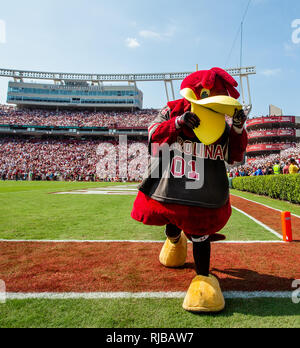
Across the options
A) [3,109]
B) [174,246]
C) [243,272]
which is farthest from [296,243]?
[3,109]

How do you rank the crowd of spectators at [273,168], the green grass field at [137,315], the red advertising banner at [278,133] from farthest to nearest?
the red advertising banner at [278,133], the crowd of spectators at [273,168], the green grass field at [137,315]

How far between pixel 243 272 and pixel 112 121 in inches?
2118

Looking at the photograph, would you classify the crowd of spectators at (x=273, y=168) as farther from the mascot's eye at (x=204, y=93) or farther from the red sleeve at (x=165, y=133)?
the red sleeve at (x=165, y=133)

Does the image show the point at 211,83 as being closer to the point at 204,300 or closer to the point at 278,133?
the point at 204,300

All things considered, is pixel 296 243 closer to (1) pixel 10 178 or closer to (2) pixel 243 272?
(2) pixel 243 272

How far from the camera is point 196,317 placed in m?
1.92

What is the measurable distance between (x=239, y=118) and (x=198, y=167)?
0.55 m

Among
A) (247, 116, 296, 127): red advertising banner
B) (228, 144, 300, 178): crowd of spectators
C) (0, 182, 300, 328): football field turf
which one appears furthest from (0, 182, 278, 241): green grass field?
(247, 116, 296, 127): red advertising banner

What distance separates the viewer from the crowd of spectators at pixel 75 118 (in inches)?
2068

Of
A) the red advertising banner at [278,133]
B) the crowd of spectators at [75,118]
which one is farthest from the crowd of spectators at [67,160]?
the red advertising banner at [278,133]

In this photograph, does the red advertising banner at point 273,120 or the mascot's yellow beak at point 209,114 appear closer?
the mascot's yellow beak at point 209,114

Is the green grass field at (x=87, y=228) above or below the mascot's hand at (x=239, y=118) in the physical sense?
below
